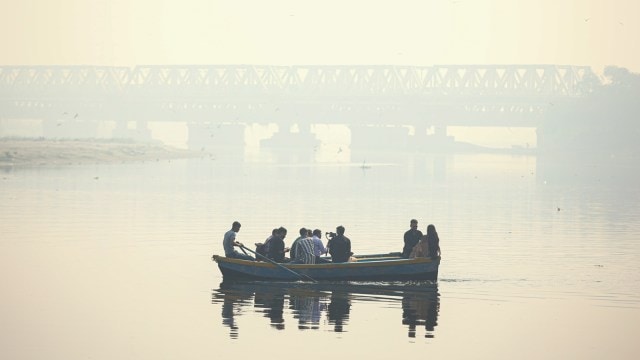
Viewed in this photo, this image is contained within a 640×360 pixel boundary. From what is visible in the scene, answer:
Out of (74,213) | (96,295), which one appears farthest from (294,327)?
(74,213)

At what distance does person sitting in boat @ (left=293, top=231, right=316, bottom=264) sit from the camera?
37625 mm

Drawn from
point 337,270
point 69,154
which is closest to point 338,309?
point 337,270

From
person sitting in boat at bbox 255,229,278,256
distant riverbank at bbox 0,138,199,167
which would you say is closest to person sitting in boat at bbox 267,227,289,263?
person sitting in boat at bbox 255,229,278,256

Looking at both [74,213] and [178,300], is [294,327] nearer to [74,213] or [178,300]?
[178,300]

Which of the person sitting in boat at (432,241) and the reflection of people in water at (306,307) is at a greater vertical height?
the person sitting in boat at (432,241)

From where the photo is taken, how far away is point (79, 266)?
41875 millimetres

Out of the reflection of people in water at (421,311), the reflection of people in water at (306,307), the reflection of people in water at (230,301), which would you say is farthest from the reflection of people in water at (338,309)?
the reflection of people in water at (230,301)

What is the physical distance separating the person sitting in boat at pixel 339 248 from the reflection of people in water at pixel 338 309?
73.9 inches

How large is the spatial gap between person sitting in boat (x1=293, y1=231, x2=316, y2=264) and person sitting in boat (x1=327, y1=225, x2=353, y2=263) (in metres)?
0.68

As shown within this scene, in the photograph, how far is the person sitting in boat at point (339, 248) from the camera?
38062 millimetres

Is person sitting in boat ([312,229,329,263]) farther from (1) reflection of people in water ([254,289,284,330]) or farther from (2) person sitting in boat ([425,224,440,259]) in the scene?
(2) person sitting in boat ([425,224,440,259])

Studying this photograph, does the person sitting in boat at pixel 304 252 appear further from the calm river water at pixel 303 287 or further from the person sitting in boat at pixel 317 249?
the calm river water at pixel 303 287

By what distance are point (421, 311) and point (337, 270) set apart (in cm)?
447

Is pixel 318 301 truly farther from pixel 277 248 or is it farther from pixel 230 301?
pixel 277 248
